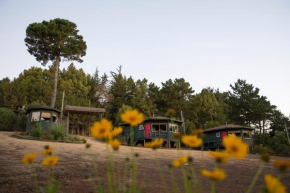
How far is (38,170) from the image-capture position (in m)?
4.75

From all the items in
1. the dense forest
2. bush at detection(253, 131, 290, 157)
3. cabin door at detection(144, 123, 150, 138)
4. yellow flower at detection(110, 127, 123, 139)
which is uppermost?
the dense forest

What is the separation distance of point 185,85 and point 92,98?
14992 mm

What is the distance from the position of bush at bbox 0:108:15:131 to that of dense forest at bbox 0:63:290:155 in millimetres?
4629

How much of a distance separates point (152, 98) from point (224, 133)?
43.8 ft

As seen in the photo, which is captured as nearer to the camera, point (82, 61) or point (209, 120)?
point (82, 61)

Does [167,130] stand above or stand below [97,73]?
below

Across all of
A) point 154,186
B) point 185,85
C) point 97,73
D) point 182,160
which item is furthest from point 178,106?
point 182,160

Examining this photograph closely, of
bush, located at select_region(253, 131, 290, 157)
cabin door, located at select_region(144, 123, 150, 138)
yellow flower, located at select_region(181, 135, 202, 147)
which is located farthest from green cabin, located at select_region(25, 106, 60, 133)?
bush, located at select_region(253, 131, 290, 157)

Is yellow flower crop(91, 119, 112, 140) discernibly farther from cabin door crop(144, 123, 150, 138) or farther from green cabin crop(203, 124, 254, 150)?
green cabin crop(203, 124, 254, 150)

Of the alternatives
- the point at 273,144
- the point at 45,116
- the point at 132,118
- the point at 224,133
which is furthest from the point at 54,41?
the point at 273,144

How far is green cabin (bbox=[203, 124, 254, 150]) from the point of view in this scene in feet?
74.1

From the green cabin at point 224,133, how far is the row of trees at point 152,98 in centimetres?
344

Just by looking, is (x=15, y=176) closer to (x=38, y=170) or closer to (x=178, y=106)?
(x=38, y=170)

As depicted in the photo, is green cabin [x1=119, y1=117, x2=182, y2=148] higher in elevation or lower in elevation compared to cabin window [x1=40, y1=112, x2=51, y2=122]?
lower
